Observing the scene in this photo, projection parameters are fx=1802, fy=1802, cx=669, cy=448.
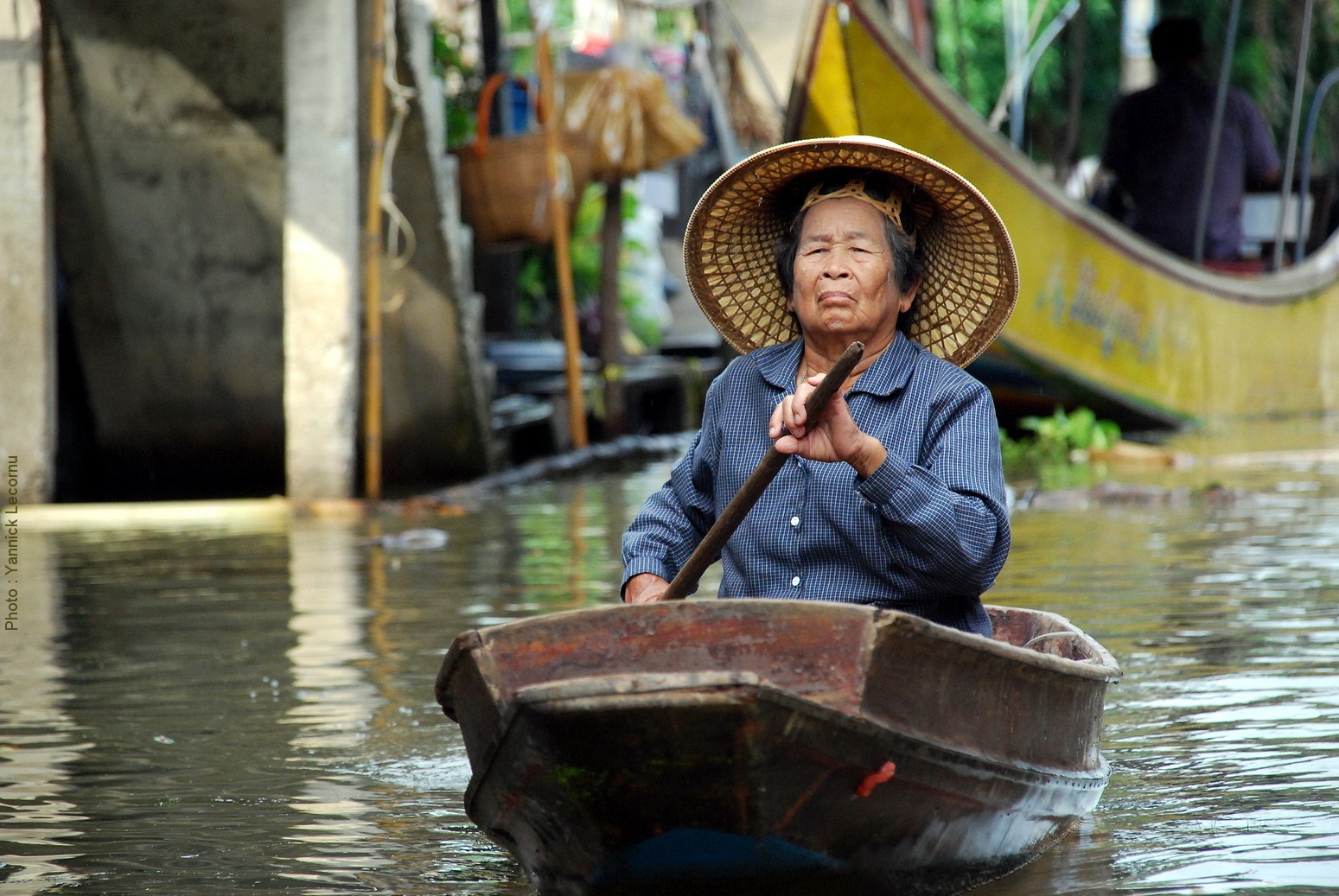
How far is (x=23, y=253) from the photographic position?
26.8ft

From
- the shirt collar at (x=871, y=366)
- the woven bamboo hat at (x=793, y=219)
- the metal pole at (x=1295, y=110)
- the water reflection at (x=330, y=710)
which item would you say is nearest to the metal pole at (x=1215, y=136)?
the metal pole at (x=1295, y=110)

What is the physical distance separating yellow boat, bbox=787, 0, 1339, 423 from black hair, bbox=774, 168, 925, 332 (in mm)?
5902

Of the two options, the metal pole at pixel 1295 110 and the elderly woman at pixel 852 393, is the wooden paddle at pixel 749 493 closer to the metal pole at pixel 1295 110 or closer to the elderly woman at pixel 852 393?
the elderly woman at pixel 852 393

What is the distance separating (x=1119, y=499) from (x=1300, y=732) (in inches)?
175

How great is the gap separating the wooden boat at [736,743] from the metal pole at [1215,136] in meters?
8.50

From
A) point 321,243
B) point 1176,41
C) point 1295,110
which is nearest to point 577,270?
point 1176,41

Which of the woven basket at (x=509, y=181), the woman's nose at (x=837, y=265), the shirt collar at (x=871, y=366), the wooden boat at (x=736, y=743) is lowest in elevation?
the wooden boat at (x=736, y=743)

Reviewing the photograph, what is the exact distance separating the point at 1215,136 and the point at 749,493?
27.7ft

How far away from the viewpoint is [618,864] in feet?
8.09

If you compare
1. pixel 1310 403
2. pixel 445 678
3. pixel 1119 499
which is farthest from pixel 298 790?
pixel 1310 403

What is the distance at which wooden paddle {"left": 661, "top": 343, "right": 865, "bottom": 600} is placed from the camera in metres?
2.57

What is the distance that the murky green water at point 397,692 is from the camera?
308cm

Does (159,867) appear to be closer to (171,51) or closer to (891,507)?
(891,507)

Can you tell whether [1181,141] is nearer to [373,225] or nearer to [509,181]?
[509,181]
